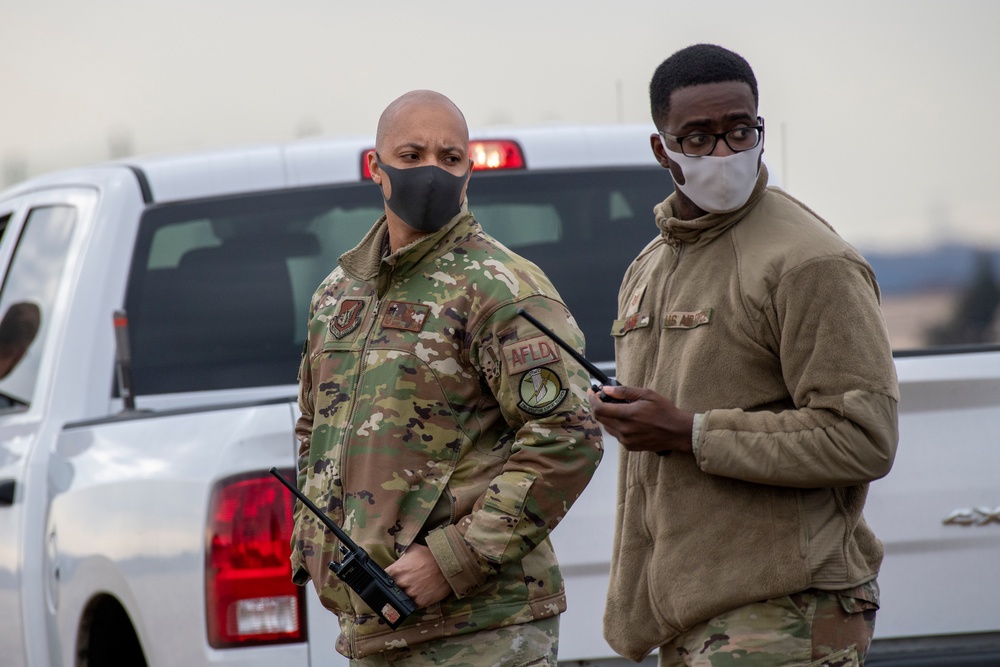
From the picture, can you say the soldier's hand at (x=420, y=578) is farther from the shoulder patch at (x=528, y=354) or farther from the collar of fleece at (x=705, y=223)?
the collar of fleece at (x=705, y=223)

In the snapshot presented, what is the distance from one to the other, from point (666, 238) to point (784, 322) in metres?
0.38

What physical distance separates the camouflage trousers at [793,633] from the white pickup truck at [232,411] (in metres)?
0.72

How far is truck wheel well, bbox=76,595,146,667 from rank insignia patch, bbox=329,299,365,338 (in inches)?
50.8

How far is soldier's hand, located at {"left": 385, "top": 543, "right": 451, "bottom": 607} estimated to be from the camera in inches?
95.4

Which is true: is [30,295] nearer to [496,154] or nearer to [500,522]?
[496,154]

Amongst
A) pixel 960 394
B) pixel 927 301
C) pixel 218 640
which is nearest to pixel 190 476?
pixel 218 640

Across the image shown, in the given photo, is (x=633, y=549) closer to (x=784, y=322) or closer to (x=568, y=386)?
(x=568, y=386)

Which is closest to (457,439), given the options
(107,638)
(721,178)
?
(721,178)

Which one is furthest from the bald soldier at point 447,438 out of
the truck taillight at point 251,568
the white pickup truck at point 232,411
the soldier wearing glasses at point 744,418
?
the white pickup truck at point 232,411

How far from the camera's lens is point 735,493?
250cm

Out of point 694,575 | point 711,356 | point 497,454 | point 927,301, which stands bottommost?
point 927,301

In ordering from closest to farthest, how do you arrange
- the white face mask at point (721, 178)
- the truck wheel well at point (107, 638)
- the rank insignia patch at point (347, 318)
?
1. the white face mask at point (721, 178)
2. the rank insignia patch at point (347, 318)
3. the truck wheel well at point (107, 638)

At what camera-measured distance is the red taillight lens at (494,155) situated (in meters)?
3.96

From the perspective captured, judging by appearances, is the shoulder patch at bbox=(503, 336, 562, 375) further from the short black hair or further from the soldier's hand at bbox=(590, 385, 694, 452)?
the short black hair
